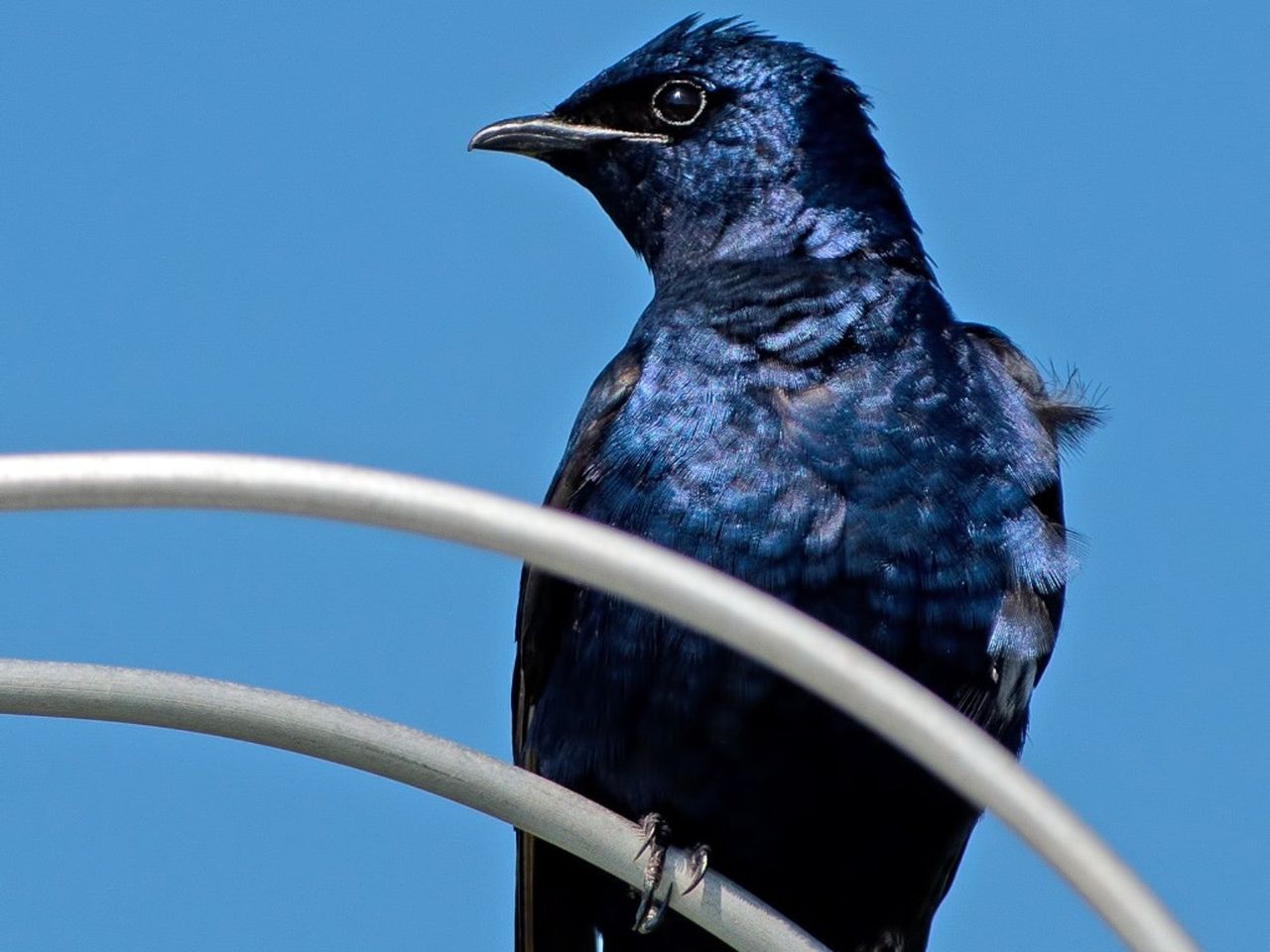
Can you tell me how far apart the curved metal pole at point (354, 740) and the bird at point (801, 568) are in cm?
119

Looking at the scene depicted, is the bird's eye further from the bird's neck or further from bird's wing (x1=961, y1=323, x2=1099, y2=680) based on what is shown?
bird's wing (x1=961, y1=323, x2=1099, y2=680)

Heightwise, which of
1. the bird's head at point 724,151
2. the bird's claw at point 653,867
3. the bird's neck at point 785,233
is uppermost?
the bird's head at point 724,151

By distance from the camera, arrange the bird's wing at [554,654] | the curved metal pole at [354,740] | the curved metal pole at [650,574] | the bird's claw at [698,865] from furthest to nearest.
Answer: the bird's wing at [554,654] → the bird's claw at [698,865] → the curved metal pole at [354,740] → the curved metal pole at [650,574]

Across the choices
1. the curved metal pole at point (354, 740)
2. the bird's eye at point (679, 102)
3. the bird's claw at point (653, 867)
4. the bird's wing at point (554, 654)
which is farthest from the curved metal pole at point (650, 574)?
the bird's eye at point (679, 102)

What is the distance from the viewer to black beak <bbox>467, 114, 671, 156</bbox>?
6984 millimetres

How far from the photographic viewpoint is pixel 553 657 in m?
6.04

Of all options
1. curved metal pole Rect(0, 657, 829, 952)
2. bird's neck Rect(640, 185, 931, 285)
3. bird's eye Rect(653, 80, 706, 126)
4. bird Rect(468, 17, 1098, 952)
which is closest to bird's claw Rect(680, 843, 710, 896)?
bird Rect(468, 17, 1098, 952)

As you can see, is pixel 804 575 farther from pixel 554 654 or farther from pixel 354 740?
pixel 354 740

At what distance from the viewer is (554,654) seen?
19.8 feet

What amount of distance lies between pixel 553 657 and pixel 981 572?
3.93ft

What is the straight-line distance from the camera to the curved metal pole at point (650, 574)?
2.71 m

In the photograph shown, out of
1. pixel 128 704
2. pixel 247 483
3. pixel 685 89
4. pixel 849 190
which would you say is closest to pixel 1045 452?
pixel 849 190

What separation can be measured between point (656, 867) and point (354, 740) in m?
2.01

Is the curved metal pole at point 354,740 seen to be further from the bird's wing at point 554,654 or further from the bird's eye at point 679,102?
the bird's eye at point 679,102
